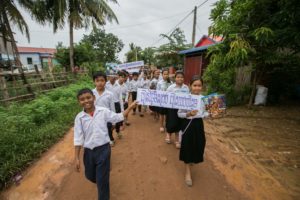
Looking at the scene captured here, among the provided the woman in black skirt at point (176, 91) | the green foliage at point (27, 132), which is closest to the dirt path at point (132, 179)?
the green foliage at point (27, 132)

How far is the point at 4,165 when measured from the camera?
3.04 metres

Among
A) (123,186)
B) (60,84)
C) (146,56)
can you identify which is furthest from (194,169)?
(146,56)

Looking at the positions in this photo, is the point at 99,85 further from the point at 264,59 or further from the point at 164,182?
the point at 264,59

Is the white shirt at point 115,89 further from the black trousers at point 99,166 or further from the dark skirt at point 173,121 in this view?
the black trousers at point 99,166

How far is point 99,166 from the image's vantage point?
2.05 meters

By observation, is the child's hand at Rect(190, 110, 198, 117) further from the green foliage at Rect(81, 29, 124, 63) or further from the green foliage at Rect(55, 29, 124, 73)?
the green foliage at Rect(81, 29, 124, 63)

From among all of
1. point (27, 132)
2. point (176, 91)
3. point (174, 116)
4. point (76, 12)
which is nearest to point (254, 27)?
point (176, 91)

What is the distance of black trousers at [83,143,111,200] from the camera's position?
6.77ft

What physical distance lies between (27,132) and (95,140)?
3.17m

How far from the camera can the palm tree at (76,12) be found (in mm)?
10193

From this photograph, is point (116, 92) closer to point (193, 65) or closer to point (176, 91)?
point (176, 91)

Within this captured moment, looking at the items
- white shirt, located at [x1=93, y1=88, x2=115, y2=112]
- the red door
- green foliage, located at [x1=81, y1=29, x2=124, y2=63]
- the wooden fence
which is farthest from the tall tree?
green foliage, located at [x1=81, y1=29, x2=124, y2=63]

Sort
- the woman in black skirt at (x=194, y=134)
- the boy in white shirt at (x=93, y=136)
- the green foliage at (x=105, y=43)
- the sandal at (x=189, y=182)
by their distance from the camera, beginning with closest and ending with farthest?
the boy in white shirt at (x=93, y=136), the woman in black skirt at (x=194, y=134), the sandal at (x=189, y=182), the green foliage at (x=105, y=43)

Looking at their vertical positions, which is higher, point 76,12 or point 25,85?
point 76,12
